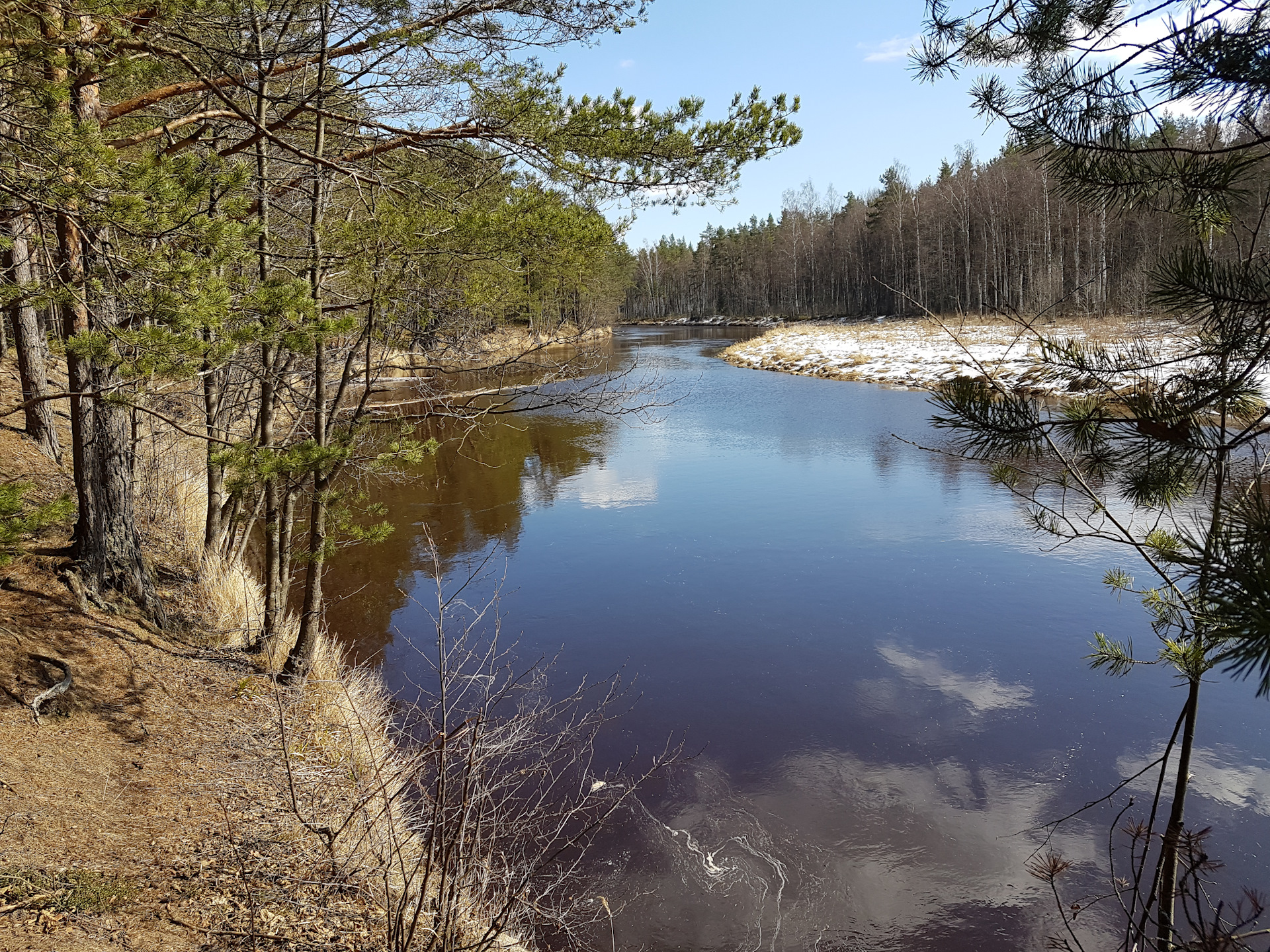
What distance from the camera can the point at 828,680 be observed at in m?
7.32

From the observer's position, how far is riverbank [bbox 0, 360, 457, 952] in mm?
3338

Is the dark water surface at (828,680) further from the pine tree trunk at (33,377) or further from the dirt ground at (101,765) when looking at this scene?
the pine tree trunk at (33,377)

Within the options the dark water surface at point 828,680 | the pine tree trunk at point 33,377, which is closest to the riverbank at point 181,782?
the dark water surface at point 828,680

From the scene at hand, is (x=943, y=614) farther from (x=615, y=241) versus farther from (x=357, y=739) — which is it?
(x=357, y=739)

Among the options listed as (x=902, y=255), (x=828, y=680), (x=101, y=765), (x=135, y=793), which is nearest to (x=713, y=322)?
(x=902, y=255)

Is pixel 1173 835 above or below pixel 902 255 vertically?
below

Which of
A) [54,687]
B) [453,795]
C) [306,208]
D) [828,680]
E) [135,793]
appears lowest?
[828,680]

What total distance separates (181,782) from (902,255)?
52140 mm

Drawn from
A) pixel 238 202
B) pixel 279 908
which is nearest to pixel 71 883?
pixel 279 908

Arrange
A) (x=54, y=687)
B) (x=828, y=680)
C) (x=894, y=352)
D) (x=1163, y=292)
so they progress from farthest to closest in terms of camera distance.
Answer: (x=894, y=352) → (x=828, y=680) → (x=54, y=687) → (x=1163, y=292)

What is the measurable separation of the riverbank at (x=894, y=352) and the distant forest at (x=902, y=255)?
5.01ft

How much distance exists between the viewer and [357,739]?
221 inches

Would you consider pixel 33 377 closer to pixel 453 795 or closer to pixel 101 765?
pixel 101 765

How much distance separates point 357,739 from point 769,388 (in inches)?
830
